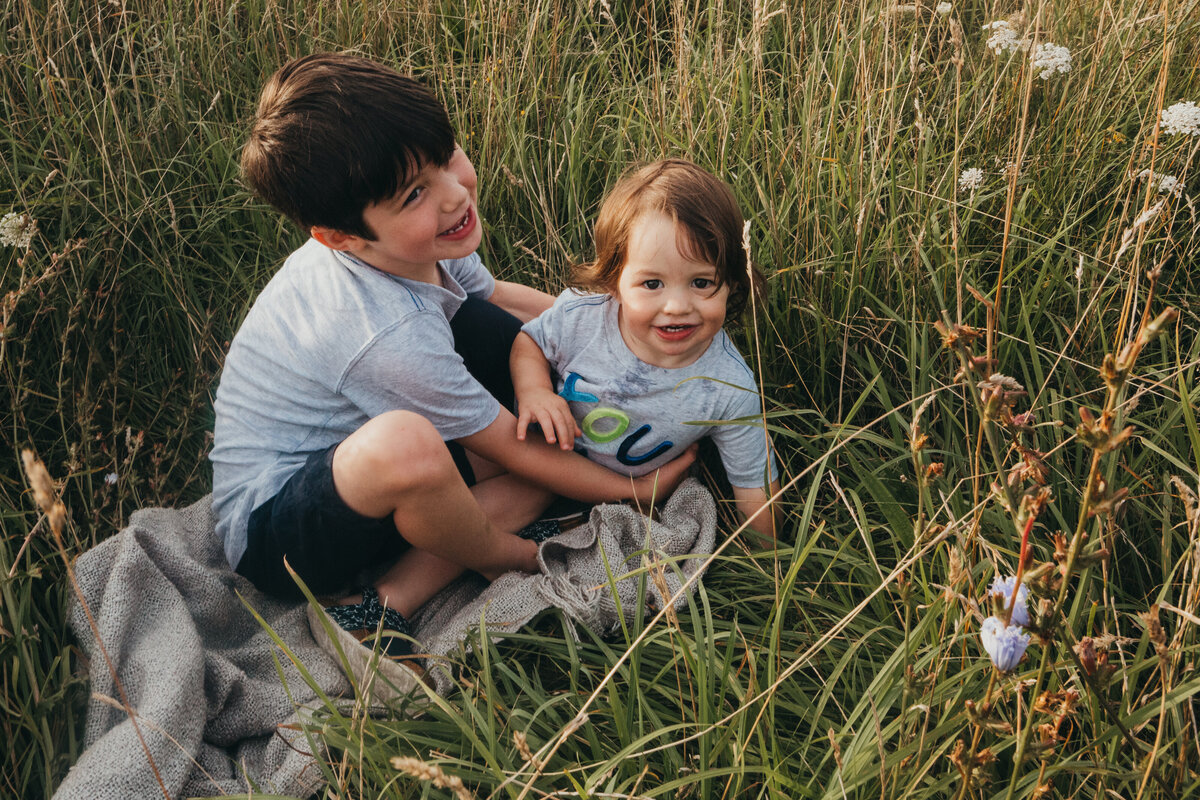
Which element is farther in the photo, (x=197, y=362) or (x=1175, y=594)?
(x=197, y=362)

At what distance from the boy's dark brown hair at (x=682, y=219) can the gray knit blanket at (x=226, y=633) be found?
0.51 meters

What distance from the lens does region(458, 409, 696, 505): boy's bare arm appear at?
6.52 ft

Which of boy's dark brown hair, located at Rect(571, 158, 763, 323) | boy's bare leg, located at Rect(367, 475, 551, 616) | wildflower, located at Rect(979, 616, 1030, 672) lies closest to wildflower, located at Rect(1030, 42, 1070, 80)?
boy's dark brown hair, located at Rect(571, 158, 763, 323)

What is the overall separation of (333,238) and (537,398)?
546 mm

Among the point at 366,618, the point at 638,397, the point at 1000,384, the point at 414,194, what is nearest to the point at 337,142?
the point at 414,194

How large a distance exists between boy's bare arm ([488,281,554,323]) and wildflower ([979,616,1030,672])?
1837 millimetres

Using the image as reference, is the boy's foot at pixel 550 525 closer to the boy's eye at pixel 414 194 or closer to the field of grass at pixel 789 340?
the field of grass at pixel 789 340

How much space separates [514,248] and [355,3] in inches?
43.8

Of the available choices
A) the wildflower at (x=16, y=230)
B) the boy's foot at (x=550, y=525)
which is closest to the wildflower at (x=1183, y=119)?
the boy's foot at (x=550, y=525)

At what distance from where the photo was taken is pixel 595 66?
121 inches

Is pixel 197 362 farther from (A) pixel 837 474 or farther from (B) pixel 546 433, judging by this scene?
(A) pixel 837 474

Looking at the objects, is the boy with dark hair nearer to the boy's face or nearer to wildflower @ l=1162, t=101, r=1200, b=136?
the boy's face

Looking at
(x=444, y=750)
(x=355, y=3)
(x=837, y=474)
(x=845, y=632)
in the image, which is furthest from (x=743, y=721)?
(x=355, y=3)

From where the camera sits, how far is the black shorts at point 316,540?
178 centimetres
